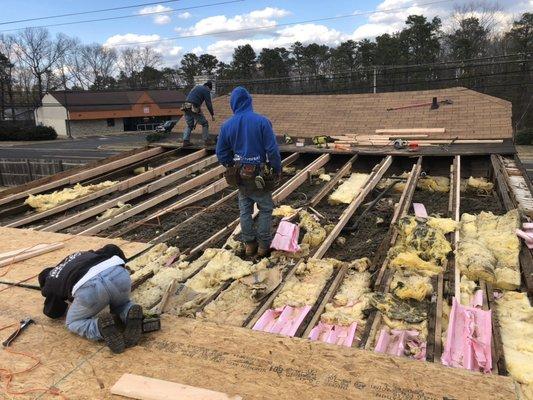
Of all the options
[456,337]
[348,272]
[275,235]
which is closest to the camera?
[456,337]

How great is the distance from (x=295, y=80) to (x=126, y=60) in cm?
3929

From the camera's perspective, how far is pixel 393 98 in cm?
1109

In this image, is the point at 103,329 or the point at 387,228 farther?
the point at 387,228

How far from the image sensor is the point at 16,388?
240cm

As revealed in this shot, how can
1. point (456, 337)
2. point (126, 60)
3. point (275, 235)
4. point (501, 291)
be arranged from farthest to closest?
1. point (126, 60)
2. point (275, 235)
3. point (501, 291)
4. point (456, 337)

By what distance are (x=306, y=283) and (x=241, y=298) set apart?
57cm

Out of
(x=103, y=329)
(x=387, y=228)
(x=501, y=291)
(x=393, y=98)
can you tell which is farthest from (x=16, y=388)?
(x=393, y=98)

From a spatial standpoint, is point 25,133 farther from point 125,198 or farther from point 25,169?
point 125,198

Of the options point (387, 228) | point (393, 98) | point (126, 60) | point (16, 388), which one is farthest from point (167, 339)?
point (126, 60)

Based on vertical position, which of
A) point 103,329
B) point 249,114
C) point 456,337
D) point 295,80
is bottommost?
point 456,337

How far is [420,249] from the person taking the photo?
407 cm

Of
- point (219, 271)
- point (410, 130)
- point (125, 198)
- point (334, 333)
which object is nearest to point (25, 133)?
point (125, 198)

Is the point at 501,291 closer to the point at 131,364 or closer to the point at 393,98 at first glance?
the point at 131,364

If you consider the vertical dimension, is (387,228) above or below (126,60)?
below
